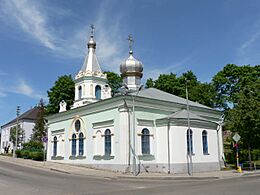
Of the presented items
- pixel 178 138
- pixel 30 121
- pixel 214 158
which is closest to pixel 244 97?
pixel 214 158

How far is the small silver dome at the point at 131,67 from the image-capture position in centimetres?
3441

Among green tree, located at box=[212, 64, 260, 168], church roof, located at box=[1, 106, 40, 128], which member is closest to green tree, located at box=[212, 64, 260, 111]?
green tree, located at box=[212, 64, 260, 168]

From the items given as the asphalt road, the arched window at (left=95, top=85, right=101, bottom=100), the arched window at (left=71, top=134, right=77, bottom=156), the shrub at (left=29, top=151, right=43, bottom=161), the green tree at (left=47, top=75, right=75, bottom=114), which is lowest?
the asphalt road

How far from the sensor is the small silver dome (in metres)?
34.4

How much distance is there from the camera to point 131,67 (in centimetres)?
3447

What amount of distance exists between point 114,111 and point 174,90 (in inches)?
859

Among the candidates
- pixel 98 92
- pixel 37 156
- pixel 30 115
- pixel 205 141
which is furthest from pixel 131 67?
pixel 30 115

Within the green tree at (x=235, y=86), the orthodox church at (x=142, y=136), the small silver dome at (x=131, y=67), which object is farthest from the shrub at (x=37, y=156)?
the green tree at (x=235, y=86)

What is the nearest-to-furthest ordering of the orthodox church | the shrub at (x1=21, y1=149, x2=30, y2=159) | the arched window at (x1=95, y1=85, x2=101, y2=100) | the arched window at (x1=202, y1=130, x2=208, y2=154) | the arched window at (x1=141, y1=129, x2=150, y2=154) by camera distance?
the orthodox church
the arched window at (x1=141, y1=129, x2=150, y2=154)
the arched window at (x1=202, y1=130, x2=208, y2=154)
the arched window at (x1=95, y1=85, x2=101, y2=100)
the shrub at (x1=21, y1=149, x2=30, y2=159)

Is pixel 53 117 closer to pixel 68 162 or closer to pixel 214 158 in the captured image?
pixel 68 162

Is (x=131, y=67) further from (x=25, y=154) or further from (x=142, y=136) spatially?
(x=25, y=154)

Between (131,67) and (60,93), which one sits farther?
(60,93)

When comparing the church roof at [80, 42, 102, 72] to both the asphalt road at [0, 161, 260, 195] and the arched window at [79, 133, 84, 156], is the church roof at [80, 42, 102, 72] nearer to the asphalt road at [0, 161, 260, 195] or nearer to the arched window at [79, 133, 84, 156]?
the arched window at [79, 133, 84, 156]

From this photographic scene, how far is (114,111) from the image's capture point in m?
26.8
